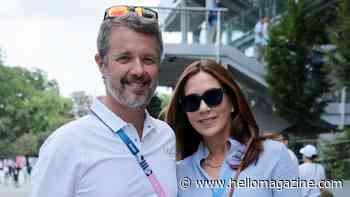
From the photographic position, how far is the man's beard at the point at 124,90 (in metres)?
2.78

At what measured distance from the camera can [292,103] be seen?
55.0ft

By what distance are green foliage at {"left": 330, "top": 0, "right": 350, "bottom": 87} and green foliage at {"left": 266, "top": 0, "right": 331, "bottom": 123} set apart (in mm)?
4245

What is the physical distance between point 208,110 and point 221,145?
248 millimetres

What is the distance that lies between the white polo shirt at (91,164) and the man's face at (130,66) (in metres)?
0.13

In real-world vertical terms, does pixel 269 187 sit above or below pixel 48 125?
above

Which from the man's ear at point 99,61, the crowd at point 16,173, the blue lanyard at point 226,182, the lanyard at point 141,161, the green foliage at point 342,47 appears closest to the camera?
the lanyard at point 141,161

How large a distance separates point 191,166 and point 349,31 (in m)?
8.30

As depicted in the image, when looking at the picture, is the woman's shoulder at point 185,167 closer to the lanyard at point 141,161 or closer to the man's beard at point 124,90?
the lanyard at point 141,161

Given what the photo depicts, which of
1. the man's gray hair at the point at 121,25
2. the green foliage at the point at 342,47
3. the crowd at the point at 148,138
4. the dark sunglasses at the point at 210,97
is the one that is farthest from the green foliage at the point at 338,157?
the man's gray hair at the point at 121,25

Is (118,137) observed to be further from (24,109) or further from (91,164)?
(24,109)

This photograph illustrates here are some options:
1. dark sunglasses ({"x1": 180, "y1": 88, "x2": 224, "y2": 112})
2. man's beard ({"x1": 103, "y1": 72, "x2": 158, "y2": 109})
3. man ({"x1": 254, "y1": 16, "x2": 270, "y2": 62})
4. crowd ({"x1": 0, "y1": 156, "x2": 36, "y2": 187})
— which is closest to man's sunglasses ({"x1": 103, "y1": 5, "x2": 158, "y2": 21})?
man's beard ({"x1": 103, "y1": 72, "x2": 158, "y2": 109})

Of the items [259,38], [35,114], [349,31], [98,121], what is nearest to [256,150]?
[98,121]

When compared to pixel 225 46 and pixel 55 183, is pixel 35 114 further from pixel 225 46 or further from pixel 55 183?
pixel 55 183

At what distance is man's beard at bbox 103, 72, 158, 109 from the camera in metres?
2.78
